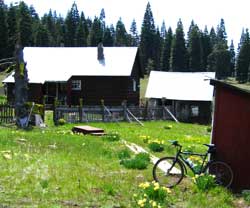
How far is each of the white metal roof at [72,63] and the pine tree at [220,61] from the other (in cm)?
7390

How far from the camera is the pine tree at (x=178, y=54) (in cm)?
11588

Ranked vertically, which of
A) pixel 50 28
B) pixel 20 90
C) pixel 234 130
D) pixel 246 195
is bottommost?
pixel 246 195

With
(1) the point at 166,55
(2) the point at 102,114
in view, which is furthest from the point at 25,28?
(2) the point at 102,114

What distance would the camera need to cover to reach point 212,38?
148625 millimetres

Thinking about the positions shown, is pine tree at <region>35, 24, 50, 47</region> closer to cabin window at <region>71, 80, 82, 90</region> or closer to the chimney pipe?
the chimney pipe

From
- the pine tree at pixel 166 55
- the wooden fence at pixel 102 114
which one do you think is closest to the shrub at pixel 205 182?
the wooden fence at pixel 102 114

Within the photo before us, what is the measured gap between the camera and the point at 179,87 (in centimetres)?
5141

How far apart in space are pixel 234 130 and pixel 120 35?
5038 inches

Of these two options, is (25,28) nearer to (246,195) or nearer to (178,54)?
(178,54)

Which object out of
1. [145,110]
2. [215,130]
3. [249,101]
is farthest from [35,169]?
[145,110]

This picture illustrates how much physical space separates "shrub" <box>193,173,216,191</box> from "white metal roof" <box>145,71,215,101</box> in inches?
1491

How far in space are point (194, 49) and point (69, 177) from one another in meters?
109

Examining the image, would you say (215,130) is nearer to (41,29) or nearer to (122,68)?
(122,68)

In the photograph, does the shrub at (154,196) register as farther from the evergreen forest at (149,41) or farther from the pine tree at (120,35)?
the pine tree at (120,35)
